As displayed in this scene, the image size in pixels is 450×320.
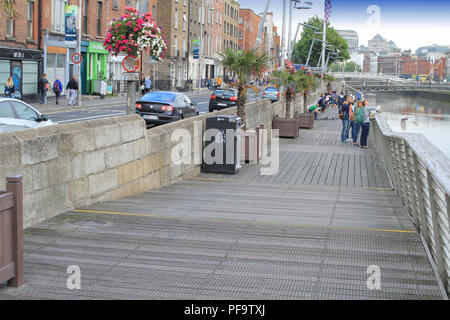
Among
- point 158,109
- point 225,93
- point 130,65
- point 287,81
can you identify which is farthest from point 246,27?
point 130,65

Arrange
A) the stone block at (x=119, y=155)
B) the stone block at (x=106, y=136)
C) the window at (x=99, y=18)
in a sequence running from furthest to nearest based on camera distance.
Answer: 1. the window at (x=99, y=18)
2. the stone block at (x=119, y=155)
3. the stone block at (x=106, y=136)

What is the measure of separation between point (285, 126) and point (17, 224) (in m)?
23.0

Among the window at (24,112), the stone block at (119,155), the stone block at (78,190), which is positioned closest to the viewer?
the stone block at (78,190)

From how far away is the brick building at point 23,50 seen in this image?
111ft

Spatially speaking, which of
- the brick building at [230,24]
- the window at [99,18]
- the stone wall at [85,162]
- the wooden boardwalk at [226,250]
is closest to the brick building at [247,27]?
the brick building at [230,24]

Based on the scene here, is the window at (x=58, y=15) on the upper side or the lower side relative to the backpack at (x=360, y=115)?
upper

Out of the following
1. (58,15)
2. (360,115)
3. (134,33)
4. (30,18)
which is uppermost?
(58,15)

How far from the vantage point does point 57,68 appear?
40750mm

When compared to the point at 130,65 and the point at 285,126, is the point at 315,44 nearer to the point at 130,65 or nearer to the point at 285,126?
the point at 285,126

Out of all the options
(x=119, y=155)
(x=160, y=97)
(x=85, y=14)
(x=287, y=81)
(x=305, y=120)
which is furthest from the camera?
(x=85, y=14)

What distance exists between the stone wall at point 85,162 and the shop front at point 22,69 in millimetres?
23718

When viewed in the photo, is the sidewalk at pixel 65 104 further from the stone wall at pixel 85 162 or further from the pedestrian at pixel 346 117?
the stone wall at pixel 85 162

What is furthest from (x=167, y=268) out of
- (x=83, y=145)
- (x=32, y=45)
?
(x=32, y=45)

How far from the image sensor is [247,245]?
627 cm
